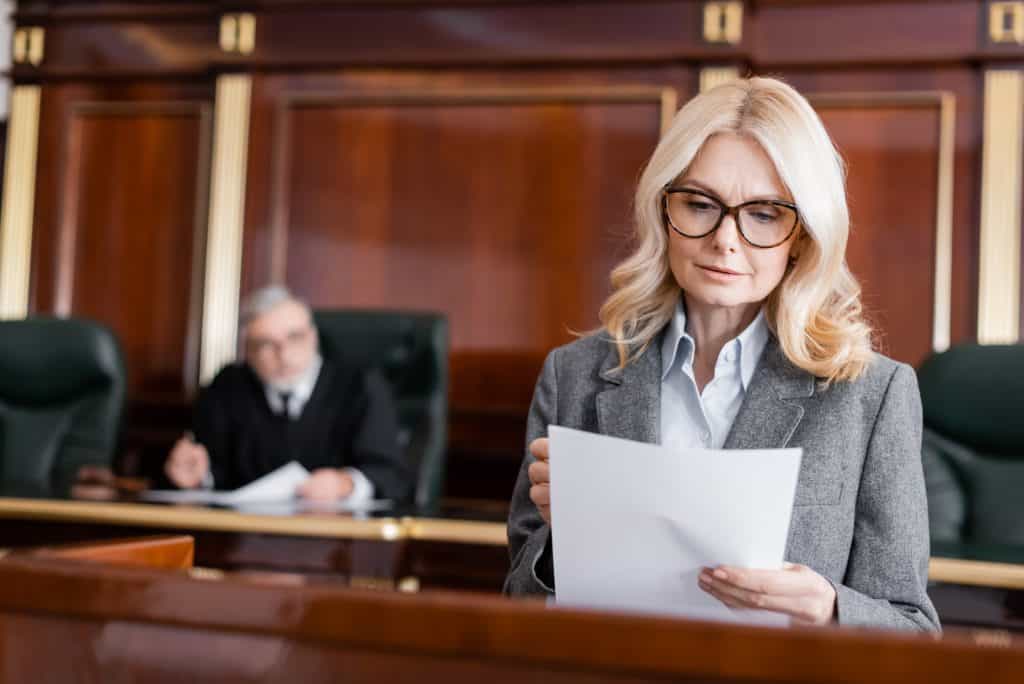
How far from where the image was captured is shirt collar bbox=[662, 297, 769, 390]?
4.98 feet

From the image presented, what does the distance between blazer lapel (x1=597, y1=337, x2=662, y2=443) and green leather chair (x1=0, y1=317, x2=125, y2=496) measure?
2.43m

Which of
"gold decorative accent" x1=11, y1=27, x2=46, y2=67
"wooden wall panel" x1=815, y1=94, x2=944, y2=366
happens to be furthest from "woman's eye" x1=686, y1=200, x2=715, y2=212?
"gold decorative accent" x1=11, y1=27, x2=46, y2=67

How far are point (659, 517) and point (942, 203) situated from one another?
302 cm

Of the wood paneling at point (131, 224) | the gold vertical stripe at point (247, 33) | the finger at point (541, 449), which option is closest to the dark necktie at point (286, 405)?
the wood paneling at point (131, 224)

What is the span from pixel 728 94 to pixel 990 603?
3.94 ft

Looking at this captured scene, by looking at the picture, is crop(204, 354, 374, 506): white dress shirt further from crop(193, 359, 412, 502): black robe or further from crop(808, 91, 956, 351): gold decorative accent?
crop(808, 91, 956, 351): gold decorative accent

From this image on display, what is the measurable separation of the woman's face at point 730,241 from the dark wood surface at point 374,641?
0.83 metres

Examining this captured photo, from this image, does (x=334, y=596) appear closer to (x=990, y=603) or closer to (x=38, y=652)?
(x=38, y=652)

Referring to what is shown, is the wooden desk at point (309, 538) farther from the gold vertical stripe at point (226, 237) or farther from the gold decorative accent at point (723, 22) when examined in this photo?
the gold decorative accent at point (723, 22)

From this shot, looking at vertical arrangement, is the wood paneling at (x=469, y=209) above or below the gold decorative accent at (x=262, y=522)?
above

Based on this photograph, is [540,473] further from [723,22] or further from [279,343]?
[723,22]

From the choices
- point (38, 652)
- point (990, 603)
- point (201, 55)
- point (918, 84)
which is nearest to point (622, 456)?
point (38, 652)

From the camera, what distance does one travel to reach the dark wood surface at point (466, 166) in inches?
149

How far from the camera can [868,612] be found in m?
1.26
